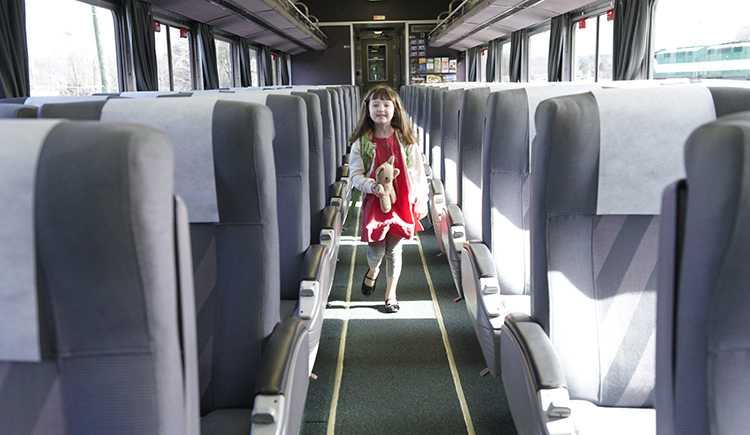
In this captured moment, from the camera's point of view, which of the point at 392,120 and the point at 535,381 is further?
the point at 392,120

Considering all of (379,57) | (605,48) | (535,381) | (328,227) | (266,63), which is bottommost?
(535,381)

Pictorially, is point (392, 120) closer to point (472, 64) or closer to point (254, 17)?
point (254, 17)

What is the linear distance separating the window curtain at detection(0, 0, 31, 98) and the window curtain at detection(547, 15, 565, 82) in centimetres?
801

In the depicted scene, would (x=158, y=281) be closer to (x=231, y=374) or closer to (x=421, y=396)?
(x=231, y=374)

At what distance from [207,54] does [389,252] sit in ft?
26.6

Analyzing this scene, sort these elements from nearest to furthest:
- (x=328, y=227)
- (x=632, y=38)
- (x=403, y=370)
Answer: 1. (x=403, y=370)
2. (x=328, y=227)
3. (x=632, y=38)

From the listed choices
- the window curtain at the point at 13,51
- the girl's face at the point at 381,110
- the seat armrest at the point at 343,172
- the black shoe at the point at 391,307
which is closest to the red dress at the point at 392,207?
the girl's face at the point at 381,110

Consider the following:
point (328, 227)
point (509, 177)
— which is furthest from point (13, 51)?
point (509, 177)

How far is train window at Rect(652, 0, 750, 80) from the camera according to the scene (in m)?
4.95

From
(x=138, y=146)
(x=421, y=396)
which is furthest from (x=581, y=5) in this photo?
(x=138, y=146)

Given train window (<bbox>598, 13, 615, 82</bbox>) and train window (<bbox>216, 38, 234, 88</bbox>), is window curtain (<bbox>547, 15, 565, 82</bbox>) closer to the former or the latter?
train window (<bbox>598, 13, 615, 82</bbox>)

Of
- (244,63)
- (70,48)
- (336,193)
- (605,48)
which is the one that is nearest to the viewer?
(336,193)

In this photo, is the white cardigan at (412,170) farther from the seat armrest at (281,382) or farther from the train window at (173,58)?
the train window at (173,58)

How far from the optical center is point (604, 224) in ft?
5.20
